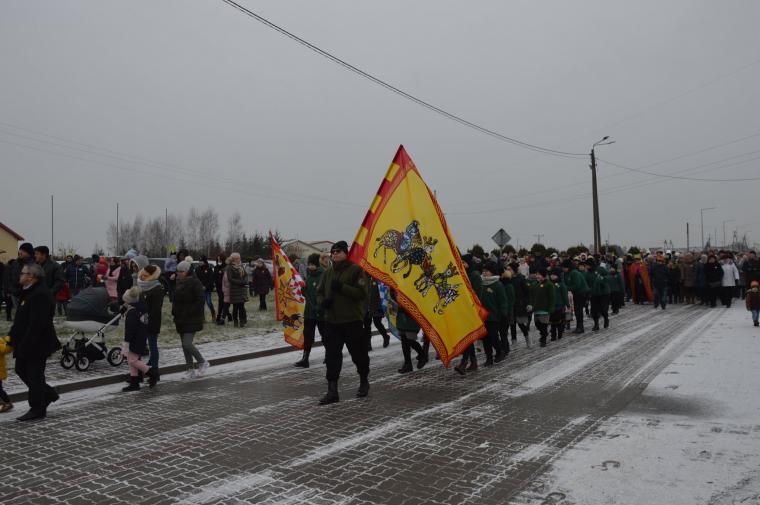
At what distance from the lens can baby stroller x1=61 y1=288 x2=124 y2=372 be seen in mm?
9867

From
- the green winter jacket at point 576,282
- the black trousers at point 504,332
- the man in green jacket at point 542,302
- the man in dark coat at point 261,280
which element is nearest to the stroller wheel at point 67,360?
the black trousers at point 504,332

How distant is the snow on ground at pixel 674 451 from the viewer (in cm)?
438

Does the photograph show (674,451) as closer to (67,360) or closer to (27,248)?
(27,248)

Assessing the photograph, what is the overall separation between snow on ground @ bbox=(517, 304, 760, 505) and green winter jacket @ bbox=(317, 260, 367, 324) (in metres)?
3.11

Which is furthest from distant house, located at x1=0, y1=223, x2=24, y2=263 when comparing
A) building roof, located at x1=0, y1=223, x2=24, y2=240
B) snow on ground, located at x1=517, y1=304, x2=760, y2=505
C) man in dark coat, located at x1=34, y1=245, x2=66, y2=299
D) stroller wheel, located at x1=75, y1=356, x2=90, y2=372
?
snow on ground, located at x1=517, y1=304, x2=760, y2=505

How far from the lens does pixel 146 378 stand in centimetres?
966

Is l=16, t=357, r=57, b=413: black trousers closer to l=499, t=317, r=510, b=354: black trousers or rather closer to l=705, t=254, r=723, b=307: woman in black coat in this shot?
l=499, t=317, r=510, b=354: black trousers

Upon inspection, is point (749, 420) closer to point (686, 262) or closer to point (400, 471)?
point (400, 471)

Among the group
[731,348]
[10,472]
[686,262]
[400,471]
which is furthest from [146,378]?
[686,262]

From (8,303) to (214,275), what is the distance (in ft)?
17.6

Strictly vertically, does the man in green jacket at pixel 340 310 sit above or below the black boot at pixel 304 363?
above

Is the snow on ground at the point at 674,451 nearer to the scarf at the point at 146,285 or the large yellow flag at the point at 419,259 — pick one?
the large yellow flag at the point at 419,259

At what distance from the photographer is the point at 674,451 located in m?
5.33

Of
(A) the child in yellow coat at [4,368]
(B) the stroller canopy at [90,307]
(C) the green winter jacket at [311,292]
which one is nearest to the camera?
(A) the child in yellow coat at [4,368]
